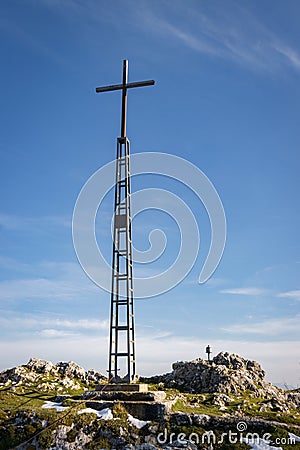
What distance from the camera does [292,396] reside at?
2702 cm

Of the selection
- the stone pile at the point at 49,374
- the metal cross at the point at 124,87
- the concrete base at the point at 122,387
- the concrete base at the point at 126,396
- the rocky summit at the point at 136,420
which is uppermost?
the metal cross at the point at 124,87

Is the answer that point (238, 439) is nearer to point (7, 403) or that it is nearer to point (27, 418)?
point (27, 418)

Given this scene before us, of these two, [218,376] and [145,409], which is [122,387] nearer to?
[145,409]

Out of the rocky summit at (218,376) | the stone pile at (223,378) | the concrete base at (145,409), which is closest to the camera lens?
the concrete base at (145,409)

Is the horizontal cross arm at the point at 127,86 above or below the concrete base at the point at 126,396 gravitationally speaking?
above

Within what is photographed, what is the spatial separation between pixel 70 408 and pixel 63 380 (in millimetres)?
7800

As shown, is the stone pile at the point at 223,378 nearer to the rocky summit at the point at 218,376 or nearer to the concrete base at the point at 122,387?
the rocky summit at the point at 218,376

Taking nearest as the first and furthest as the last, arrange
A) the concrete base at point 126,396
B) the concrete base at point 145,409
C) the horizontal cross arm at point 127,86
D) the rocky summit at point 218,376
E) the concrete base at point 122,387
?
the concrete base at point 145,409 → the concrete base at point 126,396 → the concrete base at point 122,387 → the horizontal cross arm at point 127,86 → the rocky summit at point 218,376

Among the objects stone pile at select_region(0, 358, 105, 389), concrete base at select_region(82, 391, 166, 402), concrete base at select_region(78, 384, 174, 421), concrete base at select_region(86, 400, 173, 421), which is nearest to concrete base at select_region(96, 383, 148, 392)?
concrete base at select_region(78, 384, 174, 421)

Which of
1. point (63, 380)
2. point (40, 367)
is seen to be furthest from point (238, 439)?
point (40, 367)

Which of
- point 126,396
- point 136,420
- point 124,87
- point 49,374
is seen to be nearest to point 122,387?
point 126,396

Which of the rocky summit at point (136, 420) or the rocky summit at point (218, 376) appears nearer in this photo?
the rocky summit at point (136, 420)

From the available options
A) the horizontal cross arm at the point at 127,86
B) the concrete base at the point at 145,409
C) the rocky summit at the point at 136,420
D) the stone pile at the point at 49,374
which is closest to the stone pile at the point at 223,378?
the rocky summit at the point at 136,420

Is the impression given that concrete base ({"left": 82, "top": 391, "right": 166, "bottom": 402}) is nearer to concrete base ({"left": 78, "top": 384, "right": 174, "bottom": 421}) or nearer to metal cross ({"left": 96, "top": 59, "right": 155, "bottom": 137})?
concrete base ({"left": 78, "top": 384, "right": 174, "bottom": 421})
